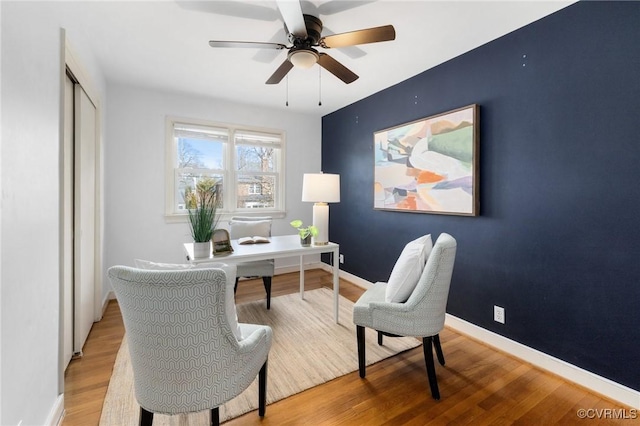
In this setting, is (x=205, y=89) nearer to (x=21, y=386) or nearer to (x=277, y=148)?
(x=277, y=148)

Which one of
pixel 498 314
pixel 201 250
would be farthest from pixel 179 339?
pixel 498 314

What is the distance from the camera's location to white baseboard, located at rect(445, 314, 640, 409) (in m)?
1.71

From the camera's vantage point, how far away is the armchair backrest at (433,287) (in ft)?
5.60

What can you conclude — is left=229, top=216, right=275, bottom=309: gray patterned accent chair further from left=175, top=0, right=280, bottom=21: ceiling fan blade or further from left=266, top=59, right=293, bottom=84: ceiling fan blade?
left=175, top=0, right=280, bottom=21: ceiling fan blade

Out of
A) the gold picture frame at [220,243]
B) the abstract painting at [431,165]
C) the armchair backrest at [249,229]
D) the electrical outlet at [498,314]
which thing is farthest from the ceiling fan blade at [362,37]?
the electrical outlet at [498,314]

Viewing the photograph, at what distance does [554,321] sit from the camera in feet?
6.60

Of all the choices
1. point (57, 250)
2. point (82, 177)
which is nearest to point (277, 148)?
point (82, 177)

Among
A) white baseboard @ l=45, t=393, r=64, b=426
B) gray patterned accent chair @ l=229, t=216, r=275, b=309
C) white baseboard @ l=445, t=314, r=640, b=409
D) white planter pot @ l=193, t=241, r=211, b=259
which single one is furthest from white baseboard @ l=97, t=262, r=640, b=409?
white baseboard @ l=45, t=393, r=64, b=426

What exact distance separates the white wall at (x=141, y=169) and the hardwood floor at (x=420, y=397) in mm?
1517

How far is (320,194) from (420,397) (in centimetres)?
170

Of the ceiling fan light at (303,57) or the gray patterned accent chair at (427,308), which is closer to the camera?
the gray patterned accent chair at (427,308)

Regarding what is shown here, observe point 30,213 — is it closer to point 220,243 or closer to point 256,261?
point 220,243

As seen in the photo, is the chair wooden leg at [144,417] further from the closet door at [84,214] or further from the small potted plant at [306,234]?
the small potted plant at [306,234]

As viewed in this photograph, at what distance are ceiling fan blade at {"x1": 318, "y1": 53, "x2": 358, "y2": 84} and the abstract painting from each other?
1.05m
